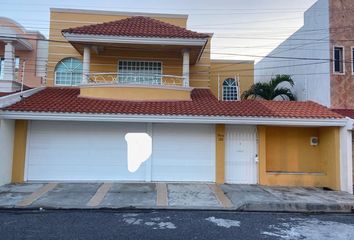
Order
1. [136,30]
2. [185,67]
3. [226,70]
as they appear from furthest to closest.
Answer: [226,70] → [136,30] → [185,67]

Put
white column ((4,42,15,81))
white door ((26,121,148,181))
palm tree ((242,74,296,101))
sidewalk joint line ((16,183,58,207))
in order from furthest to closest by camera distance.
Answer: palm tree ((242,74,296,101)), white column ((4,42,15,81)), white door ((26,121,148,181)), sidewalk joint line ((16,183,58,207))

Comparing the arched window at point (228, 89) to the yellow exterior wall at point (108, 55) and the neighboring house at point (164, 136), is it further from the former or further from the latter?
the neighboring house at point (164, 136)

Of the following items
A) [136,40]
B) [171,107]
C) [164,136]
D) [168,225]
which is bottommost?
[168,225]

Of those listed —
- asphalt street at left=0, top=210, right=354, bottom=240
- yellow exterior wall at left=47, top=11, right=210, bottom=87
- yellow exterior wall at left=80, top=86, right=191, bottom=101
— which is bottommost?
asphalt street at left=0, top=210, right=354, bottom=240

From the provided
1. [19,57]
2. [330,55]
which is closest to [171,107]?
[330,55]

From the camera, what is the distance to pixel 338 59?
56.3 feet

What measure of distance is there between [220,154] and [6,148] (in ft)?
25.0

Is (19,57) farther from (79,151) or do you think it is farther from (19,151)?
(79,151)

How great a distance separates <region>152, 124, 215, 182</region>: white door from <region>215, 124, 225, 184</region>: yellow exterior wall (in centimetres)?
15

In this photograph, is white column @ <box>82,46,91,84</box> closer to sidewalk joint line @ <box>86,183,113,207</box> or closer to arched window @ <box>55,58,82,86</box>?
arched window @ <box>55,58,82,86</box>

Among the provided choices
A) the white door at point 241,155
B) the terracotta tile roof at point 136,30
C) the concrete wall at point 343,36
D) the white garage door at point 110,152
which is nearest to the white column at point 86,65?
the terracotta tile roof at point 136,30

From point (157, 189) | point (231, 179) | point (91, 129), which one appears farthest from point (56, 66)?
point (231, 179)

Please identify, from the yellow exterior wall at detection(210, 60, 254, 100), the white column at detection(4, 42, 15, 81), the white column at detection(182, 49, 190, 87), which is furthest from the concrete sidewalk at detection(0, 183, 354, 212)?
the yellow exterior wall at detection(210, 60, 254, 100)

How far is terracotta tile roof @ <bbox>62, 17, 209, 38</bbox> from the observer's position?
14.7 meters
